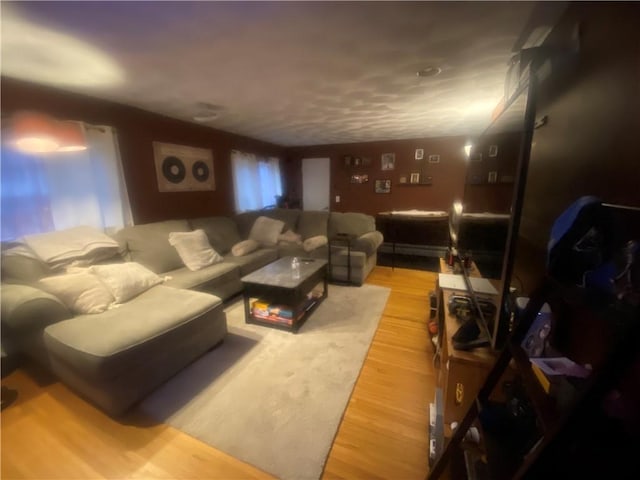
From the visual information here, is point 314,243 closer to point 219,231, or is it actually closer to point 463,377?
point 219,231

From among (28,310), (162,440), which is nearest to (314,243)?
(162,440)

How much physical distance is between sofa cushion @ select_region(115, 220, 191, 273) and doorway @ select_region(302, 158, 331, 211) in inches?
125

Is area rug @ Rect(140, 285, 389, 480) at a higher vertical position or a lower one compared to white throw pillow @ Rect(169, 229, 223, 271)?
lower

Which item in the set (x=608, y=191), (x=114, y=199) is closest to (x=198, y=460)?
(x=608, y=191)

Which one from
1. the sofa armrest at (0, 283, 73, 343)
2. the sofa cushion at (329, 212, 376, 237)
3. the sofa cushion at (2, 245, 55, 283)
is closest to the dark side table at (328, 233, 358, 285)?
the sofa cushion at (329, 212, 376, 237)

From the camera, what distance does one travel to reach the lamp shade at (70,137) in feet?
7.59

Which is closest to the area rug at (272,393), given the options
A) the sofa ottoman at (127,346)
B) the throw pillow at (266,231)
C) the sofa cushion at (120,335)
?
the sofa ottoman at (127,346)

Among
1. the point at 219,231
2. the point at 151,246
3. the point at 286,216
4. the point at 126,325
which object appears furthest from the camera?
the point at 286,216

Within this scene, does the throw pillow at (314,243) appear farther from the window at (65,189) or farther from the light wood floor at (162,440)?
the window at (65,189)

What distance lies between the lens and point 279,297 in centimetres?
249

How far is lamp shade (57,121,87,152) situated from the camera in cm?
231

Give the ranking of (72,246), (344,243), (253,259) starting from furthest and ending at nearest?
(344,243) < (253,259) < (72,246)

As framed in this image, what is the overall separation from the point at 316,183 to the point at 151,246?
3.59 m

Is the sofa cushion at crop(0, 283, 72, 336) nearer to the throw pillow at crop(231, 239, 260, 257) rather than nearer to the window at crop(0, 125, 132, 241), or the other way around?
the window at crop(0, 125, 132, 241)
